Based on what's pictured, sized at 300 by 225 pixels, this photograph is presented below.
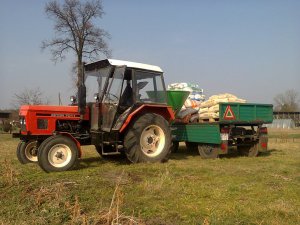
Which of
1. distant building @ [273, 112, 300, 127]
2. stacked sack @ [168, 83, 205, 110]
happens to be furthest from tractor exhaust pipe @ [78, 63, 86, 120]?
distant building @ [273, 112, 300, 127]

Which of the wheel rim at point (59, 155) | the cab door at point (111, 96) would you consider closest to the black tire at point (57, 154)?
the wheel rim at point (59, 155)

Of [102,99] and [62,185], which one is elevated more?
[102,99]

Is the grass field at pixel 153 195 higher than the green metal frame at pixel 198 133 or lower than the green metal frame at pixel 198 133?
lower

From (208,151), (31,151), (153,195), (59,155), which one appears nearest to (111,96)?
(59,155)

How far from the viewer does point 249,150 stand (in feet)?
35.7

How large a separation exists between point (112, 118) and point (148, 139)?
1.04 meters

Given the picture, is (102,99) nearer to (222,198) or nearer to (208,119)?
(208,119)

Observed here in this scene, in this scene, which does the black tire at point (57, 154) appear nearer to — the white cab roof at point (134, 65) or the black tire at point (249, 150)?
the white cab roof at point (134, 65)

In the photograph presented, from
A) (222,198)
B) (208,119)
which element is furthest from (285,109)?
(222,198)

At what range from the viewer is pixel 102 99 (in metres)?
8.65

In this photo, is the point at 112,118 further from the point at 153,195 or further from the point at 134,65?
the point at 153,195

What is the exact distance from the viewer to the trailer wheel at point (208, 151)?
993 centimetres

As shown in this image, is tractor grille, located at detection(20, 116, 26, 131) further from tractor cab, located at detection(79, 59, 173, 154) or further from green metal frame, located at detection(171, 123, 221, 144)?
green metal frame, located at detection(171, 123, 221, 144)

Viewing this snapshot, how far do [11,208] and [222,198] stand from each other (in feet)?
9.20
